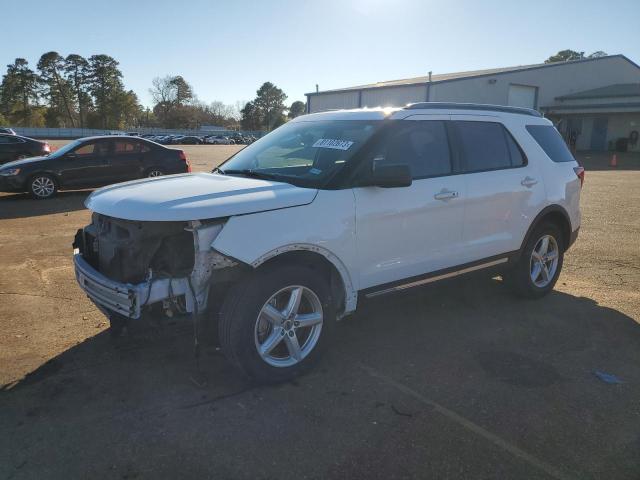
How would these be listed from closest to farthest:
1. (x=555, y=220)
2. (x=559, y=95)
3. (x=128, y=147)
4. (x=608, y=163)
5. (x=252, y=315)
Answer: (x=252, y=315) → (x=555, y=220) → (x=128, y=147) → (x=608, y=163) → (x=559, y=95)

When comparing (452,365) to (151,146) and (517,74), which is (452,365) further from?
(517,74)

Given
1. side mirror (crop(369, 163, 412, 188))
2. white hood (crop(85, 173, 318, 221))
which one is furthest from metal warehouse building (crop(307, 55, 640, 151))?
white hood (crop(85, 173, 318, 221))

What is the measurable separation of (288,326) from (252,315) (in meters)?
0.35

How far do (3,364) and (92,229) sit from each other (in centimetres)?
122

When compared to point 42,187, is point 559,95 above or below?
above

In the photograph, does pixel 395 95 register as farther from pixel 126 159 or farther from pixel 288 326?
pixel 288 326

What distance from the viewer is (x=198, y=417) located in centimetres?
318

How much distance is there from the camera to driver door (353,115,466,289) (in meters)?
3.84

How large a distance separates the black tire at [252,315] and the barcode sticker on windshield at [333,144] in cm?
112

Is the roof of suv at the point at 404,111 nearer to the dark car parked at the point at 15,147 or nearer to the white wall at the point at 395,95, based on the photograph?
the dark car parked at the point at 15,147

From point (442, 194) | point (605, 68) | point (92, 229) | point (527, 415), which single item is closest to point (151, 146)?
point (92, 229)

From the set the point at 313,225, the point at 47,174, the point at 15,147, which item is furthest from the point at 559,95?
the point at 313,225

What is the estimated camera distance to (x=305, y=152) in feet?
14.3

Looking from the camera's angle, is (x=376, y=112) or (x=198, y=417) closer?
(x=198, y=417)
